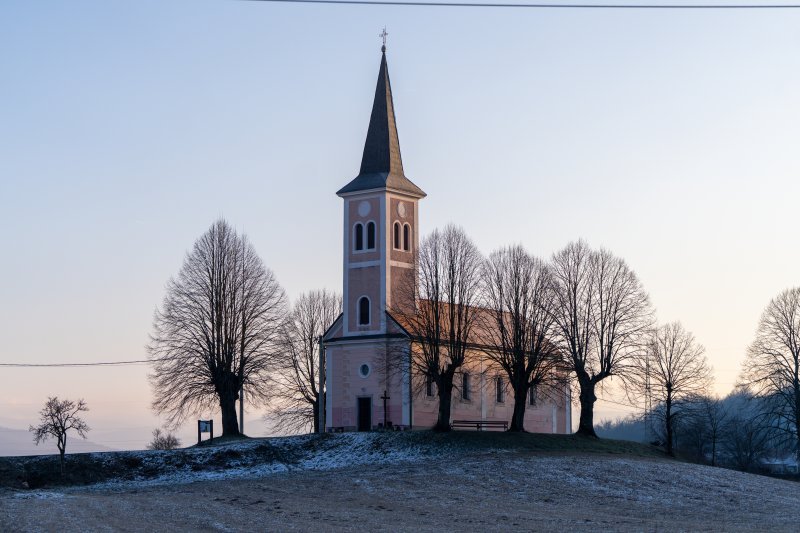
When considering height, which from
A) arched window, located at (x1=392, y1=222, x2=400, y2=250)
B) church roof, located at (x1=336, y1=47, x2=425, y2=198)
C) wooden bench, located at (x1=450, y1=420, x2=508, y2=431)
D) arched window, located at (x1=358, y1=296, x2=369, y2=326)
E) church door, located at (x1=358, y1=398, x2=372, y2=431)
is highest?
church roof, located at (x1=336, y1=47, x2=425, y2=198)

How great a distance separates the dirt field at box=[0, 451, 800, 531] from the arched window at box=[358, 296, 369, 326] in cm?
1515

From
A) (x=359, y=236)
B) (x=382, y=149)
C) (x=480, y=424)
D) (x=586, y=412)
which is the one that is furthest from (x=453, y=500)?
(x=382, y=149)

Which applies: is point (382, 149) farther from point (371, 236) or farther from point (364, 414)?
point (364, 414)

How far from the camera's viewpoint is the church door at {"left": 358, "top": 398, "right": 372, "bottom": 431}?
69.9 metres

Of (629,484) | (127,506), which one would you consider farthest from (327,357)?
(127,506)

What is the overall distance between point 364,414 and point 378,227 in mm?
11333

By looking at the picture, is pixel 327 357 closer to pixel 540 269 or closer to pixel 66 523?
pixel 540 269

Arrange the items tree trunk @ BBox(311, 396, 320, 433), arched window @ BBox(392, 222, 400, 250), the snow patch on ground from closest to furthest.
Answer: the snow patch on ground → arched window @ BBox(392, 222, 400, 250) → tree trunk @ BBox(311, 396, 320, 433)

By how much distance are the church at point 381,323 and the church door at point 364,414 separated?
59mm

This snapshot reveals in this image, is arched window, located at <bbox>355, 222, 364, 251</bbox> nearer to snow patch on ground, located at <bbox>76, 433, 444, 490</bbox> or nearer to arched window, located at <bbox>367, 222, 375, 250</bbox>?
arched window, located at <bbox>367, 222, 375, 250</bbox>

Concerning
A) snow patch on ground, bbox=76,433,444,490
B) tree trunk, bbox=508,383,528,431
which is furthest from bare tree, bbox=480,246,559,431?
snow patch on ground, bbox=76,433,444,490

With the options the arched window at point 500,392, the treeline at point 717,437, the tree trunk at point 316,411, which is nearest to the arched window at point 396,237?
the arched window at point 500,392

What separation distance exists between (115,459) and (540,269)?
88.6 feet

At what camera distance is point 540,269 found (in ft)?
228
